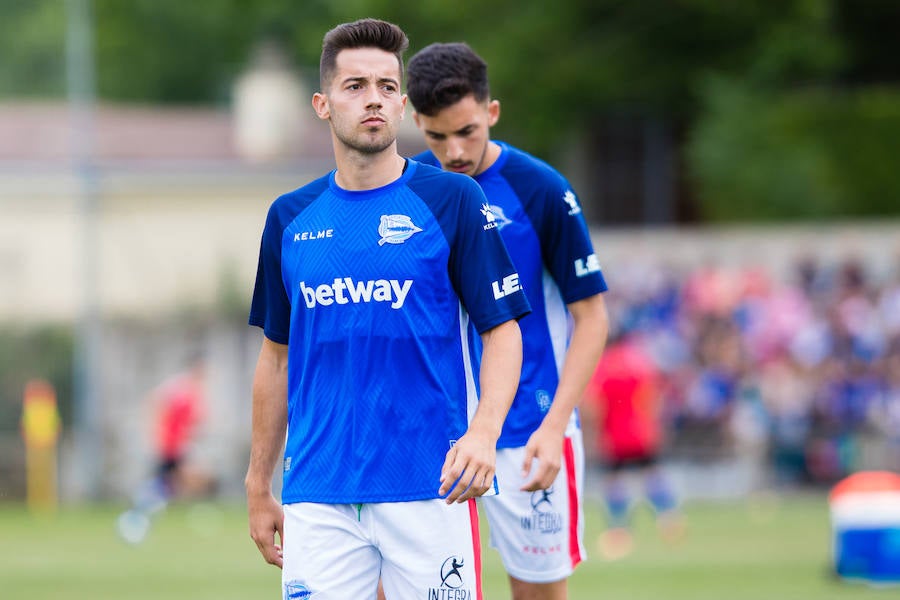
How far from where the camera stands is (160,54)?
156 feet

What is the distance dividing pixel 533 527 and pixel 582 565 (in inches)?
345

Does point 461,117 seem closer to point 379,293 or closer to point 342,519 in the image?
point 379,293

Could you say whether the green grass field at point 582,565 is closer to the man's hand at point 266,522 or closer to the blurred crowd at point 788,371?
the blurred crowd at point 788,371

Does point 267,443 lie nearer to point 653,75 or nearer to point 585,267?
point 585,267

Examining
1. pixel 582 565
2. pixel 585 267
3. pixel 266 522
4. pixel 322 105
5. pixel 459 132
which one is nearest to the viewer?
pixel 322 105

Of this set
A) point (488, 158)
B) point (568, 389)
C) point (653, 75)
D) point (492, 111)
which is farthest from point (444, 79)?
point (653, 75)

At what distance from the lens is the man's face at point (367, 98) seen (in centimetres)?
502

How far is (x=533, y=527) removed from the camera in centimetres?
657

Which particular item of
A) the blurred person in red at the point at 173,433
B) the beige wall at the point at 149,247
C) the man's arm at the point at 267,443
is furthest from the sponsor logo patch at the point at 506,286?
the beige wall at the point at 149,247

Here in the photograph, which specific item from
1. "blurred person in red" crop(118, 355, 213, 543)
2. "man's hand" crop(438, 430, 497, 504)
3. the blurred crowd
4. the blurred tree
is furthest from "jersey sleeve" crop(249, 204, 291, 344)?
the blurred tree

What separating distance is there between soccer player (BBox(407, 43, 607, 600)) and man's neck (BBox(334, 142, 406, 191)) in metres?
1.08

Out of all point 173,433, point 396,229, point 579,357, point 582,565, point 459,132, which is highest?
point 459,132

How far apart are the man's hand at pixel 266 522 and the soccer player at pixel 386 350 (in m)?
0.21

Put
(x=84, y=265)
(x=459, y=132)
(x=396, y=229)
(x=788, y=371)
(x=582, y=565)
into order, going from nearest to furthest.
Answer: (x=396, y=229) < (x=459, y=132) < (x=582, y=565) < (x=788, y=371) < (x=84, y=265)
